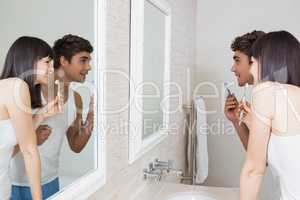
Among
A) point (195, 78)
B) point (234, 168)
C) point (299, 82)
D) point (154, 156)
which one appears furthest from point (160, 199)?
point (195, 78)

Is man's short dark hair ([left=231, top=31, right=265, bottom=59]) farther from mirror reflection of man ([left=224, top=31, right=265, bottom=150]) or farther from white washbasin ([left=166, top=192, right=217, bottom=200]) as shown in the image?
white washbasin ([left=166, top=192, right=217, bottom=200])

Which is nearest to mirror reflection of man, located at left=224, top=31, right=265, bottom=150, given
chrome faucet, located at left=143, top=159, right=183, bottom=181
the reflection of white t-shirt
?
chrome faucet, located at left=143, top=159, right=183, bottom=181

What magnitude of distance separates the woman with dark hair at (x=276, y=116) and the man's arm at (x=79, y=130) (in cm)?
56

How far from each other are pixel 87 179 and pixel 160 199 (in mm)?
522

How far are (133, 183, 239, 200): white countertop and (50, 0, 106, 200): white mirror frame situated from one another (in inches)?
14.9

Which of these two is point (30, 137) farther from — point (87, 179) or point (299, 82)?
point (299, 82)

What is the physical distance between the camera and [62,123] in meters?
0.87

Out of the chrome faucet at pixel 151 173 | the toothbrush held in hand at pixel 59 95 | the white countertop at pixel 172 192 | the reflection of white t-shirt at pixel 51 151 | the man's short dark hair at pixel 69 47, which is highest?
the man's short dark hair at pixel 69 47

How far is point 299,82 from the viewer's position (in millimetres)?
1061

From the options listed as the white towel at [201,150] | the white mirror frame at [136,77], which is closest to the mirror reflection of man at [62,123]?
the white mirror frame at [136,77]

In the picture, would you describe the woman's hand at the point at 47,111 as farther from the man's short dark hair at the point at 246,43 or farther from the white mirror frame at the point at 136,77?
the man's short dark hair at the point at 246,43

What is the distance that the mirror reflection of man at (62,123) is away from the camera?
2.31 ft

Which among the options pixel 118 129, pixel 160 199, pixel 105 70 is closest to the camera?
pixel 105 70

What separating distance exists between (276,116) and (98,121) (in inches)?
23.7
